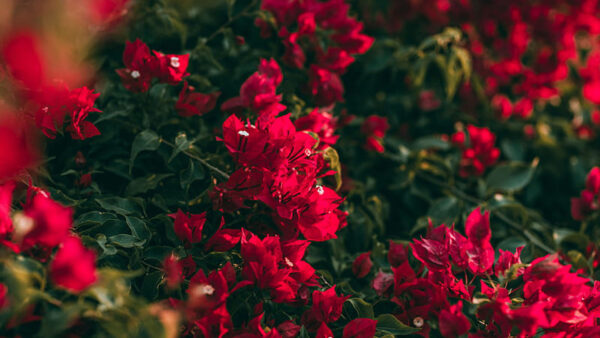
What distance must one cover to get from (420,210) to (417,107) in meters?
0.38

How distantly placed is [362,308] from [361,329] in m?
0.06

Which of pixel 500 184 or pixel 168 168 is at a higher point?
pixel 168 168

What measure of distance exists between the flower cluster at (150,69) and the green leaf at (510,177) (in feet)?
2.85

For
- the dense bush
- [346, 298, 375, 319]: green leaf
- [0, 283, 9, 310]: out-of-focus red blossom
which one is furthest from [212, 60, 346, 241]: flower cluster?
[0, 283, 9, 310]: out-of-focus red blossom

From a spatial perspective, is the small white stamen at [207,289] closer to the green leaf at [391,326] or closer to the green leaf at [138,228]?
the green leaf at [138,228]

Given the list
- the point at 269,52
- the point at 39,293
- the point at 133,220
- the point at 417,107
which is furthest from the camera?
the point at 417,107

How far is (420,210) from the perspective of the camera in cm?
130

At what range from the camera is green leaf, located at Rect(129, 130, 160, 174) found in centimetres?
88

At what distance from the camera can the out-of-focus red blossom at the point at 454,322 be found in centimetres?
73

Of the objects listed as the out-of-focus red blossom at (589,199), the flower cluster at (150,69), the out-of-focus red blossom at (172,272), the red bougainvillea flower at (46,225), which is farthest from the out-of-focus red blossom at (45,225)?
the out-of-focus red blossom at (589,199)

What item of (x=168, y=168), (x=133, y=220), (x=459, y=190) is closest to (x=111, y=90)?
(x=168, y=168)

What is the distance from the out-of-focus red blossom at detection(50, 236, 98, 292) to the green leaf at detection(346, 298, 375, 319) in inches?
17.3

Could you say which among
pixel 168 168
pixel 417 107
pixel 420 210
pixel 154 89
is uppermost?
pixel 154 89

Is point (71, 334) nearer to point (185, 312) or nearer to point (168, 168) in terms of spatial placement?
point (185, 312)
